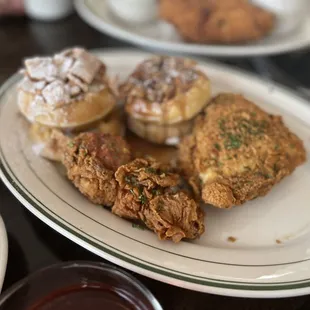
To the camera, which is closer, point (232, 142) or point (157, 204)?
point (157, 204)

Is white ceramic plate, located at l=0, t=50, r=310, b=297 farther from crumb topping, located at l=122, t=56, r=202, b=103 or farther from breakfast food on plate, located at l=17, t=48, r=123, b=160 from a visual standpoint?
crumb topping, located at l=122, t=56, r=202, b=103

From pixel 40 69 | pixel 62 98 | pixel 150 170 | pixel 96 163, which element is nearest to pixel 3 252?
pixel 96 163

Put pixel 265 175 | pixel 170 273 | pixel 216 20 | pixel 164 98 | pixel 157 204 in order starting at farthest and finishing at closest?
1. pixel 216 20
2. pixel 164 98
3. pixel 265 175
4. pixel 157 204
5. pixel 170 273

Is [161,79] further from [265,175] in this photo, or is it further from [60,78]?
[265,175]

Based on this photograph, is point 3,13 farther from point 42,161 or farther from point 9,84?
point 42,161

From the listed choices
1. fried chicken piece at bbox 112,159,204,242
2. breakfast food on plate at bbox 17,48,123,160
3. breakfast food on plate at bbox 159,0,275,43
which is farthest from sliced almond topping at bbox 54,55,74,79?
breakfast food on plate at bbox 159,0,275,43

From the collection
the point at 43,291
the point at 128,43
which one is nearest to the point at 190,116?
the point at 43,291
